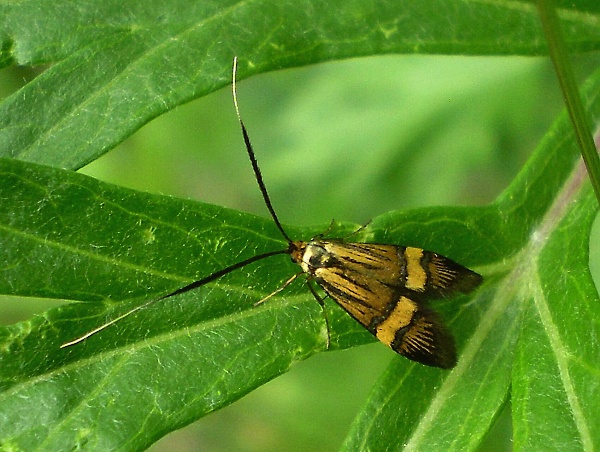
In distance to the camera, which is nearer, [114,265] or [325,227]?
[114,265]

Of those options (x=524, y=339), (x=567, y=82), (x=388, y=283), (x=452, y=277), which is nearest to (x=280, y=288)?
(x=388, y=283)

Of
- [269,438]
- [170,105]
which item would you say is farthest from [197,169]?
[170,105]

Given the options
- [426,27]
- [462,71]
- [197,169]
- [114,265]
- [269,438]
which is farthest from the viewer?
[197,169]

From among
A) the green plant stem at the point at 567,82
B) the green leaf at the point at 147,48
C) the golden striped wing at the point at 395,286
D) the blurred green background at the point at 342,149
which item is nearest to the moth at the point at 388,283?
the golden striped wing at the point at 395,286

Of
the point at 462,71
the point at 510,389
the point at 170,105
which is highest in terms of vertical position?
the point at 462,71

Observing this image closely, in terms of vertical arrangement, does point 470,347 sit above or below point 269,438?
Result: above

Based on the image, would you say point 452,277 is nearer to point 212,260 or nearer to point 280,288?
point 280,288

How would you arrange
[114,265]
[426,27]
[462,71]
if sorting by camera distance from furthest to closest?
1. [462,71]
2. [426,27]
3. [114,265]

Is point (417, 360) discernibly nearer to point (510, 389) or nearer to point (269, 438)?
point (510, 389)
